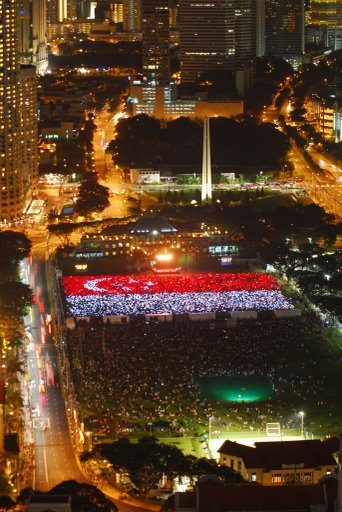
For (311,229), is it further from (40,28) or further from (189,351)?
(40,28)

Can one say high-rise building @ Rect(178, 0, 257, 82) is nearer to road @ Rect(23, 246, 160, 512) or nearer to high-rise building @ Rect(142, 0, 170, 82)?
high-rise building @ Rect(142, 0, 170, 82)

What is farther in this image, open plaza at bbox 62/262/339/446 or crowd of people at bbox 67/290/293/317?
crowd of people at bbox 67/290/293/317

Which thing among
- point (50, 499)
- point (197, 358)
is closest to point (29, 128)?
point (197, 358)

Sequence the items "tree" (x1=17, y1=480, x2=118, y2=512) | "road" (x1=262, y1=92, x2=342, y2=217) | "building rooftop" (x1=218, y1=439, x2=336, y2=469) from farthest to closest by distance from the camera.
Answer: "road" (x1=262, y1=92, x2=342, y2=217) < "building rooftop" (x1=218, y1=439, x2=336, y2=469) < "tree" (x1=17, y1=480, x2=118, y2=512)

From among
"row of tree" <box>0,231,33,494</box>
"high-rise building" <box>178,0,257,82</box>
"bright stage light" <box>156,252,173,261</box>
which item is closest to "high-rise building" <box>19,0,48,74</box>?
Result: "high-rise building" <box>178,0,257,82</box>

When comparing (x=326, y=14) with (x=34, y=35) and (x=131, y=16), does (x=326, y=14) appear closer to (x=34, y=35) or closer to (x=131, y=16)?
(x=131, y=16)

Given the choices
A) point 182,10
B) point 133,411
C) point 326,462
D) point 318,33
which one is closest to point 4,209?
point 133,411

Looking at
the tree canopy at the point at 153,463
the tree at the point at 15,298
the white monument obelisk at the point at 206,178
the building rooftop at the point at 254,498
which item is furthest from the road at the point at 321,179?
the building rooftop at the point at 254,498
